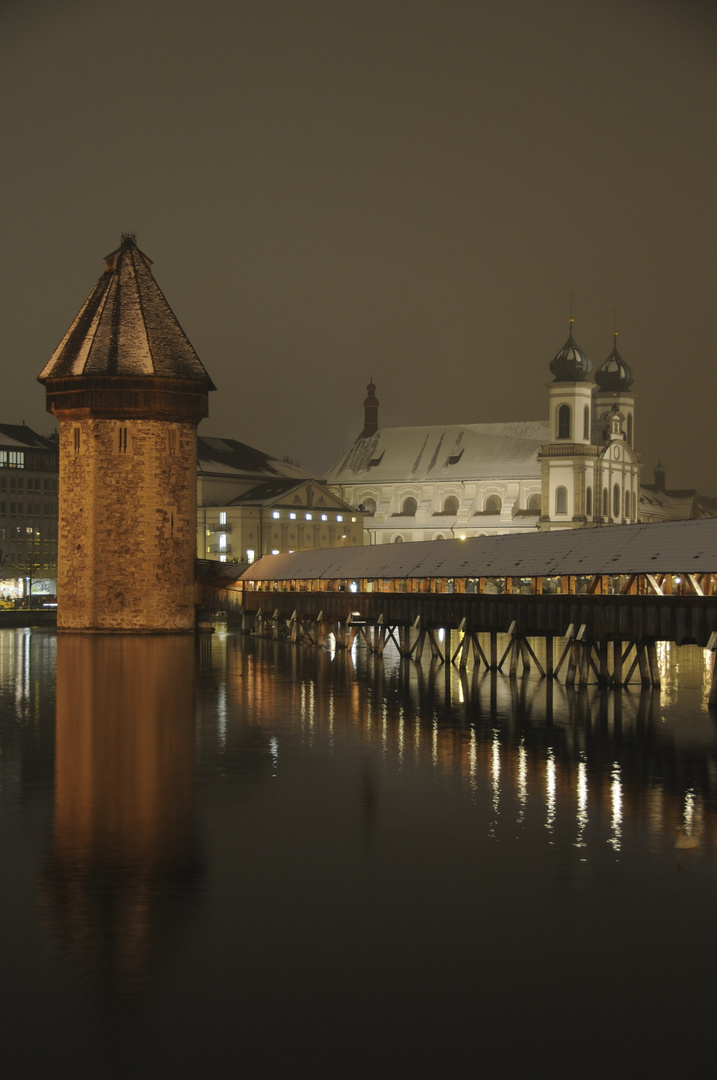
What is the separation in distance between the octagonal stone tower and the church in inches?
1876

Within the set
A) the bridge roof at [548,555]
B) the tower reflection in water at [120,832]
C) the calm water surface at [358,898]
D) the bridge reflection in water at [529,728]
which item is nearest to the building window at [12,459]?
the bridge roof at [548,555]

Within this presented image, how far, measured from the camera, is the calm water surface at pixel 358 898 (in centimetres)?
977

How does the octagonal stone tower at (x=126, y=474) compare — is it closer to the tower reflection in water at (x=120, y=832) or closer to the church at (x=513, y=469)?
the tower reflection in water at (x=120, y=832)

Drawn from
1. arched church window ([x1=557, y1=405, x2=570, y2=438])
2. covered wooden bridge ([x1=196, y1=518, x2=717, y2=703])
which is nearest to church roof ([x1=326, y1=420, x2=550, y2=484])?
arched church window ([x1=557, y1=405, x2=570, y2=438])

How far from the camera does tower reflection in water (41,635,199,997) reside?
1163cm

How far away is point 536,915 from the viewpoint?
Result: 12.4 metres

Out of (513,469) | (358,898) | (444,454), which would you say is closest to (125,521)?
(358,898)

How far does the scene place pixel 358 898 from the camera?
509 inches

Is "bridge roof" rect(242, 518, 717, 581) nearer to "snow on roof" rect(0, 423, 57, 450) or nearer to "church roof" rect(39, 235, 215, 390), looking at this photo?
"church roof" rect(39, 235, 215, 390)

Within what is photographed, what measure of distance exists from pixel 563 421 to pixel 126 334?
52245mm

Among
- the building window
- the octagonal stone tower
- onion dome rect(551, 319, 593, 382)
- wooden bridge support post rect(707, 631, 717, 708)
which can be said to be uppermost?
onion dome rect(551, 319, 593, 382)

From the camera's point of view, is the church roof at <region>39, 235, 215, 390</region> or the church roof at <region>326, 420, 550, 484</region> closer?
the church roof at <region>39, 235, 215, 390</region>

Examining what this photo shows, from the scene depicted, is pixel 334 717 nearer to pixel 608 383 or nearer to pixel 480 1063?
pixel 480 1063

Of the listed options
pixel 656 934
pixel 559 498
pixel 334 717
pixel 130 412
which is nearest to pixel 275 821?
pixel 656 934
